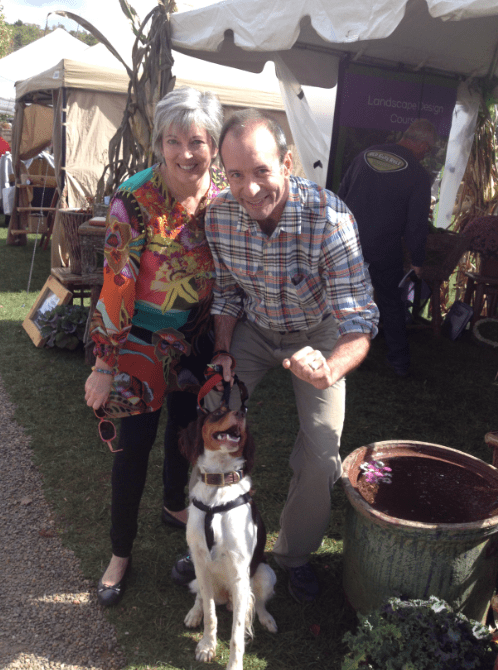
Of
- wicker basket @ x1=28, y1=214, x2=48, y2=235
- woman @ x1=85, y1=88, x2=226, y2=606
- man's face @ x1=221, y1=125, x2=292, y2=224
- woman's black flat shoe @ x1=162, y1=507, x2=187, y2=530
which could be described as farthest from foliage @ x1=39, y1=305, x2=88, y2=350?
wicker basket @ x1=28, y1=214, x2=48, y2=235

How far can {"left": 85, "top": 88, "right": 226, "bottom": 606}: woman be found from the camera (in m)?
2.16

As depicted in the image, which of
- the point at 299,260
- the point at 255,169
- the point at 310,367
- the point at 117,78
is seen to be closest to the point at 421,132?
the point at 299,260

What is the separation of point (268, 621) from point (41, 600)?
1.09m

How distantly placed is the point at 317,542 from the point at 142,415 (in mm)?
1019

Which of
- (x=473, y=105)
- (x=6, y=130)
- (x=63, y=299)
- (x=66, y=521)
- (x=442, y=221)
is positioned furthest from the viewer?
(x=6, y=130)

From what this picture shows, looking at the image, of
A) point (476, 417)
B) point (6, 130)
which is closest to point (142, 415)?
point (476, 417)

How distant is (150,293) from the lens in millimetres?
2281

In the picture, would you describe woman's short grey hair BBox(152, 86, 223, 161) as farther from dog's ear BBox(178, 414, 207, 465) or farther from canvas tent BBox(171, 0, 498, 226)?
canvas tent BBox(171, 0, 498, 226)

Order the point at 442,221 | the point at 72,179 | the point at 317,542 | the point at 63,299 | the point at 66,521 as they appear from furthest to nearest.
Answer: the point at 72,179
the point at 442,221
the point at 63,299
the point at 66,521
the point at 317,542

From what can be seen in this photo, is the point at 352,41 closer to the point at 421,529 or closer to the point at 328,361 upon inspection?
the point at 328,361

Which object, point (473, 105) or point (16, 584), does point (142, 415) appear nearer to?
point (16, 584)

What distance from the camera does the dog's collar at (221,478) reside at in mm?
2137

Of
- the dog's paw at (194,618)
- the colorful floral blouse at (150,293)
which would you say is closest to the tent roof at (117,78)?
the colorful floral blouse at (150,293)

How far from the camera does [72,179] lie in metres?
8.71
